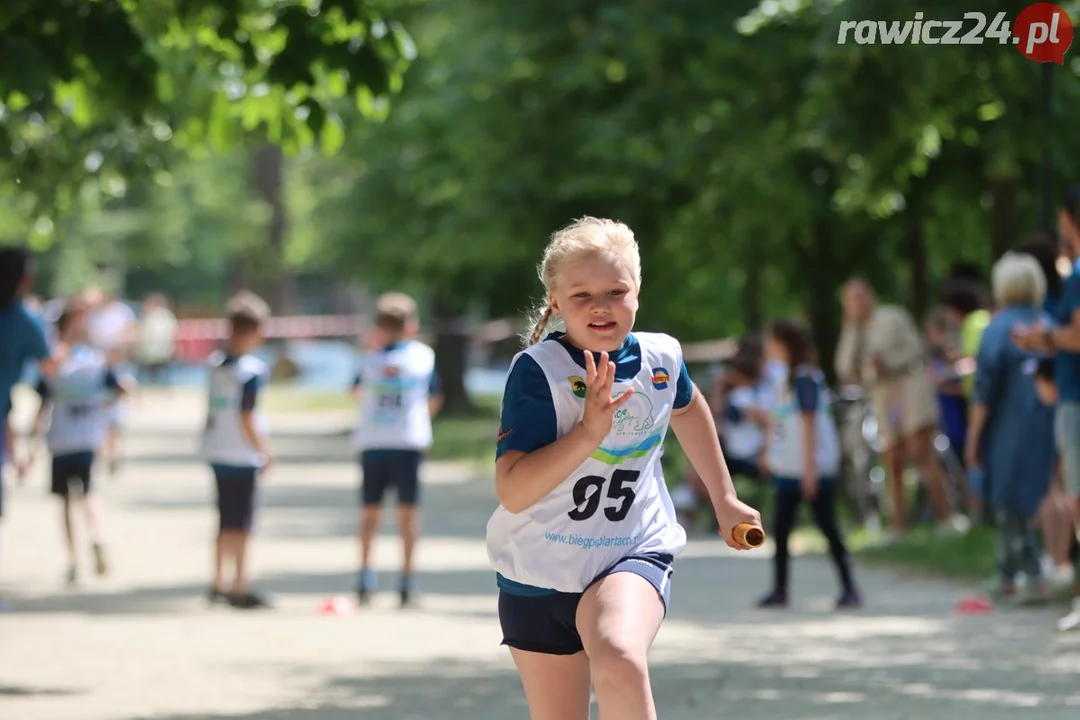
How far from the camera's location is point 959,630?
11359mm

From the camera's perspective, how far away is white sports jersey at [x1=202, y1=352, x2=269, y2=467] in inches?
516

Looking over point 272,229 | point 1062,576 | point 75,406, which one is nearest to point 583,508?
point 1062,576

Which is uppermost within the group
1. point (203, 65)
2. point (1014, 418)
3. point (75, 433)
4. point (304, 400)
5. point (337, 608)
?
point (304, 400)

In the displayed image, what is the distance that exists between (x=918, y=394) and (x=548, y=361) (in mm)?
12174

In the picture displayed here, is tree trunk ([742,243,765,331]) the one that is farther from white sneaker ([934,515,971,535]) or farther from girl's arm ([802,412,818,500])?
girl's arm ([802,412,818,500])

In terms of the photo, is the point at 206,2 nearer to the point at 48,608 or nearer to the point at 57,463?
the point at 48,608

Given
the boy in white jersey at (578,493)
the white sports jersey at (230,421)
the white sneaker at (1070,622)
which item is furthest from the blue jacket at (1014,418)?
the boy in white jersey at (578,493)

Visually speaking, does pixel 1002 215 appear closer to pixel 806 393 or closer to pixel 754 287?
pixel 806 393

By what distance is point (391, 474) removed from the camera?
43.5 feet

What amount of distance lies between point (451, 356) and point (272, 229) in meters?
28.3

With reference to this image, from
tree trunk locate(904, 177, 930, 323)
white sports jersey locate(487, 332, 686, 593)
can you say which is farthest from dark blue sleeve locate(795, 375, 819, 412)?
white sports jersey locate(487, 332, 686, 593)

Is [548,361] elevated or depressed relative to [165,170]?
depressed

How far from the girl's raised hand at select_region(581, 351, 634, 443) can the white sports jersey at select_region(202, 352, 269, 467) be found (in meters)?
7.99

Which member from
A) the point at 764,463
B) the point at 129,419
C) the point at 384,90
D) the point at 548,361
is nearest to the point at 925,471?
the point at 764,463
